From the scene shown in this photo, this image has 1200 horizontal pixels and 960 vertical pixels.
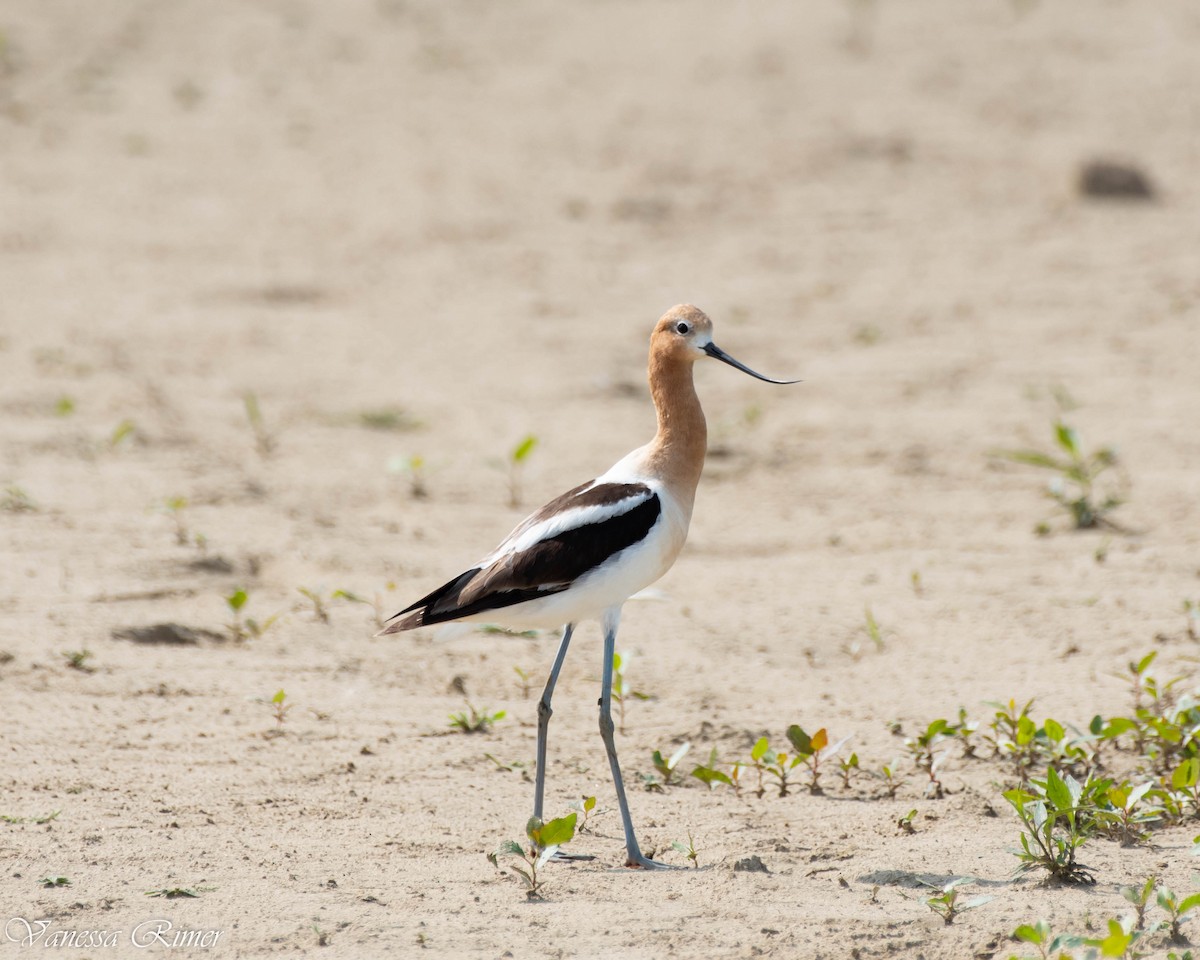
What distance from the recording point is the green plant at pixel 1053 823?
361cm

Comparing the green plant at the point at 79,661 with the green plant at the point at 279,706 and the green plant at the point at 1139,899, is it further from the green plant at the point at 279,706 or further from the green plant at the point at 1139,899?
the green plant at the point at 1139,899

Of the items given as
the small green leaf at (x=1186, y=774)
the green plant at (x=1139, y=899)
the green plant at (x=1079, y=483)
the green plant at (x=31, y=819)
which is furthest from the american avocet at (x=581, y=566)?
the green plant at (x=1079, y=483)

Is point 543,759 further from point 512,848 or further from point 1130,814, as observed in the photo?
point 1130,814

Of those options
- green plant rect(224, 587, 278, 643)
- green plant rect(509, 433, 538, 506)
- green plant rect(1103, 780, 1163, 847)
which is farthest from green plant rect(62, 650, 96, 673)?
green plant rect(1103, 780, 1163, 847)

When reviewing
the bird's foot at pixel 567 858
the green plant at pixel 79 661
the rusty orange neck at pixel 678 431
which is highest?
the rusty orange neck at pixel 678 431

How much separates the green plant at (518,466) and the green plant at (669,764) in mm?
1956

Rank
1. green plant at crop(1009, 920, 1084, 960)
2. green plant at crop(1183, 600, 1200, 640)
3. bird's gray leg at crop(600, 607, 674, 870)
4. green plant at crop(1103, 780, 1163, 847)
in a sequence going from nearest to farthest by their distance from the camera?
green plant at crop(1009, 920, 1084, 960) → green plant at crop(1103, 780, 1163, 847) → bird's gray leg at crop(600, 607, 674, 870) → green plant at crop(1183, 600, 1200, 640)

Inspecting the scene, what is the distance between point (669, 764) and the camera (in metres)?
4.43

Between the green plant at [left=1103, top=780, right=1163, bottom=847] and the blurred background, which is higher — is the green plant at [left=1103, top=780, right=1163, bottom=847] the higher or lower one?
the lower one

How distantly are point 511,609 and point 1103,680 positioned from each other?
7.23 ft

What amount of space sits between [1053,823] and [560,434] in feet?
14.3

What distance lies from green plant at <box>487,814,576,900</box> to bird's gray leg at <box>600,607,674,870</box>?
24 cm

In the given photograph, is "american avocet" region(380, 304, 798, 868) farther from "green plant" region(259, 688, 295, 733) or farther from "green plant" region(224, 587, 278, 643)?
"green plant" region(224, 587, 278, 643)

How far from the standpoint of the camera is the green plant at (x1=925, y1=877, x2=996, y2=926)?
3.40 meters
